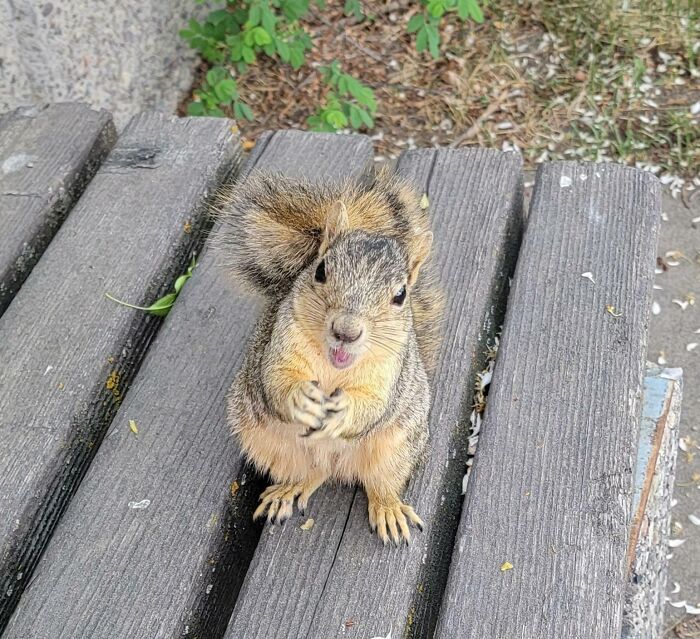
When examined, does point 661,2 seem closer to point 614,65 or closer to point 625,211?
point 614,65

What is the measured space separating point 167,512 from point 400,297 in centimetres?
50

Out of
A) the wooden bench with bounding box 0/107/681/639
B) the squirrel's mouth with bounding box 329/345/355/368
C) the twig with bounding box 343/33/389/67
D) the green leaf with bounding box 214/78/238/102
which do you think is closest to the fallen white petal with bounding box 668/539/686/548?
the wooden bench with bounding box 0/107/681/639

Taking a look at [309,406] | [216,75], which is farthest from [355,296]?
[216,75]

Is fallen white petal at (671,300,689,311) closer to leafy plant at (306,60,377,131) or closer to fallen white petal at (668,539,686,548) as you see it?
fallen white petal at (668,539,686,548)

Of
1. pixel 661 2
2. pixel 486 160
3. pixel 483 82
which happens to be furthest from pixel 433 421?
pixel 661 2

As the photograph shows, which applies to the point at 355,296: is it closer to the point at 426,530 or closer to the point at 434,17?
the point at 426,530

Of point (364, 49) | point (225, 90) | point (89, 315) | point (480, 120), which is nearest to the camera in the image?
point (89, 315)

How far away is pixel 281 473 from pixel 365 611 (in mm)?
292

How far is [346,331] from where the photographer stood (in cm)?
126

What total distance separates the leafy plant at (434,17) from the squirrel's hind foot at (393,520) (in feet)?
6.21

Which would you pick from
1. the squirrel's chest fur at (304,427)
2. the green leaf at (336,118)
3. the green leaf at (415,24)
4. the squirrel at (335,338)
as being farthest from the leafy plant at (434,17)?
the squirrel's chest fur at (304,427)

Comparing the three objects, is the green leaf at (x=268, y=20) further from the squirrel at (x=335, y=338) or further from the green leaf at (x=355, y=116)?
the squirrel at (x=335, y=338)

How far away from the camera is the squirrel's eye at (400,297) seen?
1.38 m

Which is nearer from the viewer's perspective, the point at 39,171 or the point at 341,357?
the point at 341,357
